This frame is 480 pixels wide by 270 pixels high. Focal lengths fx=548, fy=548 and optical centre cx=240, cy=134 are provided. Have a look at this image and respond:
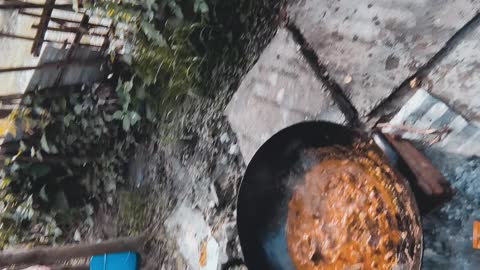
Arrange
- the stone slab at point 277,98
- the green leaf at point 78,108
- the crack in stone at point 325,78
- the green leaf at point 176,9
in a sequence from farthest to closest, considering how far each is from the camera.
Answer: the green leaf at point 78,108
the green leaf at point 176,9
the stone slab at point 277,98
the crack in stone at point 325,78

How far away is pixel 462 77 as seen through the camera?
206cm

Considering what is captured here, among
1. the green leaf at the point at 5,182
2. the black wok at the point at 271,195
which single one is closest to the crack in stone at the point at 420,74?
the black wok at the point at 271,195

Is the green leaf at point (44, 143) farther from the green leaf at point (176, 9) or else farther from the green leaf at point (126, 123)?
the green leaf at point (176, 9)

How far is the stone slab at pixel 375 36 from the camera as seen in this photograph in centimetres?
210

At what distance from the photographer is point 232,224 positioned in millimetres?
2867

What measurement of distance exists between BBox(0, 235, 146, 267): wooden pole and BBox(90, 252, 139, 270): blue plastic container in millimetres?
50

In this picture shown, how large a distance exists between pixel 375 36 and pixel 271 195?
80cm

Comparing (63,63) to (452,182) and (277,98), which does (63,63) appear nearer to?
(277,98)

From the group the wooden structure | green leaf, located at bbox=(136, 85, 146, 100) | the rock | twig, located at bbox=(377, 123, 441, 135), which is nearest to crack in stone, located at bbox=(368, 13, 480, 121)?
twig, located at bbox=(377, 123, 441, 135)

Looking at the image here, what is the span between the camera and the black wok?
2129 mm

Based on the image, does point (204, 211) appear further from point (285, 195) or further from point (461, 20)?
point (461, 20)

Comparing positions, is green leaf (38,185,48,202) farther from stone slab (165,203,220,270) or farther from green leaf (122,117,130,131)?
stone slab (165,203,220,270)

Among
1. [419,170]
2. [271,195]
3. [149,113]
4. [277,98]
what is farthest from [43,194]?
[419,170]

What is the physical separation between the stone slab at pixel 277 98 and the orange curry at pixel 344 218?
0.44 metres
